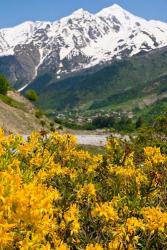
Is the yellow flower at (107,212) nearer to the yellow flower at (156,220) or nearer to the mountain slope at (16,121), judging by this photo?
the yellow flower at (156,220)

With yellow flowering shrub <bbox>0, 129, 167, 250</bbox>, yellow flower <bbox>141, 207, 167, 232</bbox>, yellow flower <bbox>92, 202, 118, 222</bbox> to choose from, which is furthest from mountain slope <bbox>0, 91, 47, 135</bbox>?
yellow flower <bbox>141, 207, 167, 232</bbox>

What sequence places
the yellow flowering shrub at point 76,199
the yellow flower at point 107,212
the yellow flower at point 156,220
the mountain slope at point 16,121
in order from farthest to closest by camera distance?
the mountain slope at point 16,121 → the yellow flower at point 107,212 → the yellow flower at point 156,220 → the yellow flowering shrub at point 76,199

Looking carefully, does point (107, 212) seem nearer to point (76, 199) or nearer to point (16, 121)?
point (76, 199)

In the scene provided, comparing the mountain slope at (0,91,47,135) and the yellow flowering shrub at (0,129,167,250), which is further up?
the mountain slope at (0,91,47,135)

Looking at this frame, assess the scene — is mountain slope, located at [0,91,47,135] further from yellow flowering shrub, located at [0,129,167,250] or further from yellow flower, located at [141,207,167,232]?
yellow flower, located at [141,207,167,232]

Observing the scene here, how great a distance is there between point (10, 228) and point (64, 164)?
8.11 m

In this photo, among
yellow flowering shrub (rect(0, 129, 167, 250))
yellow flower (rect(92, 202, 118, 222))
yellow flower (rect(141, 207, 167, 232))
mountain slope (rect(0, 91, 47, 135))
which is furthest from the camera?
mountain slope (rect(0, 91, 47, 135))

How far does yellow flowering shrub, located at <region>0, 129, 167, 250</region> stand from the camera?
26.4ft

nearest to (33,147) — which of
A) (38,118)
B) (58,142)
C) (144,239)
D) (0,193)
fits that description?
(58,142)

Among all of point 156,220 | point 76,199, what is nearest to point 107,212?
point 156,220

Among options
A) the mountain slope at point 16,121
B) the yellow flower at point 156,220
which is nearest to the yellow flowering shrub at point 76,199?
the yellow flower at point 156,220

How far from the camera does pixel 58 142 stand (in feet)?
54.0

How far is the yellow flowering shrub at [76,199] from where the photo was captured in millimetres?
8047

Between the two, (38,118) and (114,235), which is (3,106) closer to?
(38,118)
